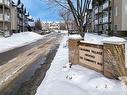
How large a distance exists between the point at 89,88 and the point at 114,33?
46.6 m

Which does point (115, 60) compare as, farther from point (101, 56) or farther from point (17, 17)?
point (17, 17)

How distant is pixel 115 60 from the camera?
9.77 metres

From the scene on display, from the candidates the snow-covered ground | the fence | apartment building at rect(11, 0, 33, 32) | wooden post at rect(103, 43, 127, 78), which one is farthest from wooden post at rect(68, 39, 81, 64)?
apartment building at rect(11, 0, 33, 32)

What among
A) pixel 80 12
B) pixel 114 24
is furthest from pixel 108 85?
pixel 114 24

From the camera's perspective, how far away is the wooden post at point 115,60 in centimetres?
958

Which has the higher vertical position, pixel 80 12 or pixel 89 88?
pixel 80 12

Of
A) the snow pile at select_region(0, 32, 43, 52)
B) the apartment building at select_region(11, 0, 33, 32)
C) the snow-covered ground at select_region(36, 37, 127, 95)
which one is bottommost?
the snow-covered ground at select_region(36, 37, 127, 95)

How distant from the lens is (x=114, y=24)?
54.8m

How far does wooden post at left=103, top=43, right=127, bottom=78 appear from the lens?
9578 mm

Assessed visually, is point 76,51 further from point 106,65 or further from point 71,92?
point 71,92

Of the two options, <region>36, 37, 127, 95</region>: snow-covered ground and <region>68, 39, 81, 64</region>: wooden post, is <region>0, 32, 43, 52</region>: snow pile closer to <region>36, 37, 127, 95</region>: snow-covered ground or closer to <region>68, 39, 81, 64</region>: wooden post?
<region>68, 39, 81, 64</region>: wooden post

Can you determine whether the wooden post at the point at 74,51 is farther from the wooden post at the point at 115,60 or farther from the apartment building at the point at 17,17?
the apartment building at the point at 17,17

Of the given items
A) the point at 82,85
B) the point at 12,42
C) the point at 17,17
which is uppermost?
the point at 17,17

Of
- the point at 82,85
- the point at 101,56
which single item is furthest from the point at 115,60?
the point at 101,56
